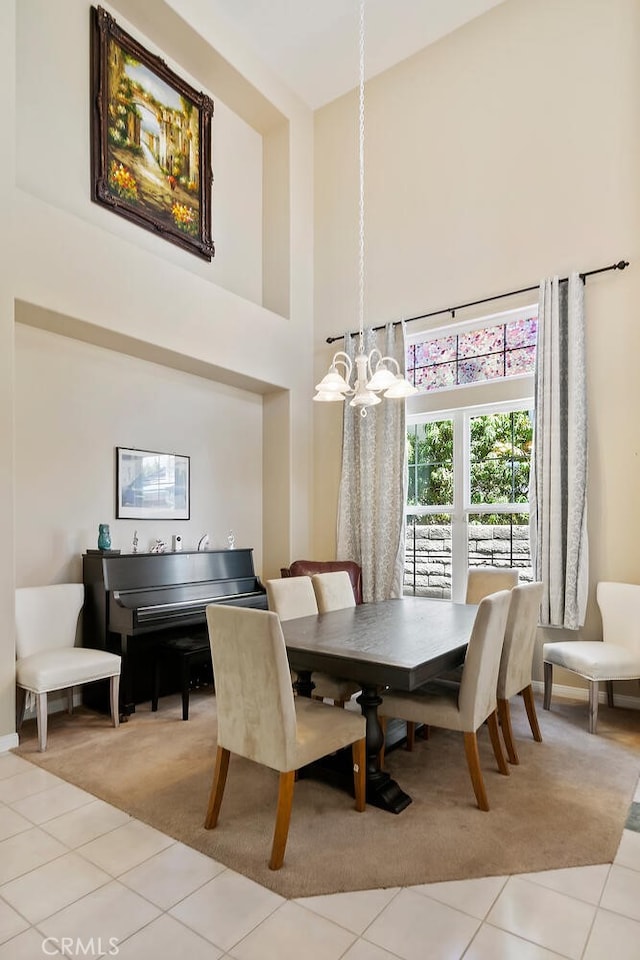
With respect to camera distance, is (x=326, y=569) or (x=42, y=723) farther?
(x=326, y=569)

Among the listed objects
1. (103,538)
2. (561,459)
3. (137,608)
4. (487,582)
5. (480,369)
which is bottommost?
(137,608)

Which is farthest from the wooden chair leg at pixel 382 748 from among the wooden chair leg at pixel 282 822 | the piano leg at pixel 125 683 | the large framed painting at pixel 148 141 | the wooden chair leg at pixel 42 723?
the large framed painting at pixel 148 141

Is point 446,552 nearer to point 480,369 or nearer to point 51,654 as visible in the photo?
point 480,369

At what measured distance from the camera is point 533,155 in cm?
439

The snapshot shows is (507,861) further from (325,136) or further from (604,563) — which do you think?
(325,136)

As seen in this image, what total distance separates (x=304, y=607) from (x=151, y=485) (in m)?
1.80

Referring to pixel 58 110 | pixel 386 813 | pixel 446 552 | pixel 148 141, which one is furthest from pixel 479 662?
pixel 148 141

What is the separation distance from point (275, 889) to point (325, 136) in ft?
20.2

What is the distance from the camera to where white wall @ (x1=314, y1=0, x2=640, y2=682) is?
156 inches

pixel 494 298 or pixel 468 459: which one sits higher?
pixel 494 298

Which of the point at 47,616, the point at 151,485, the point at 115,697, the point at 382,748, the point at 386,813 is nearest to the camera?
the point at 386,813

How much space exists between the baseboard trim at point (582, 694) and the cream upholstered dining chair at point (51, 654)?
296cm

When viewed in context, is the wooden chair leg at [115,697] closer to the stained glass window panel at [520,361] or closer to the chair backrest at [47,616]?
the chair backrest at [47,616]

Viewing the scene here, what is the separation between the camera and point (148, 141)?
4484 millimetres
